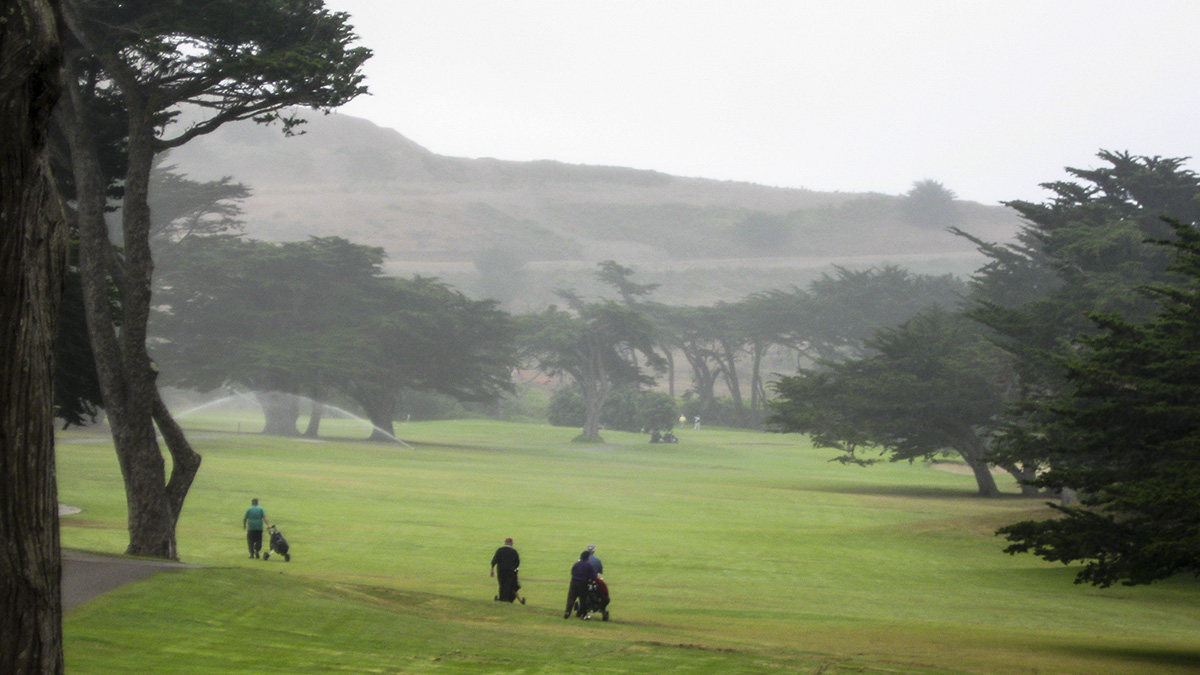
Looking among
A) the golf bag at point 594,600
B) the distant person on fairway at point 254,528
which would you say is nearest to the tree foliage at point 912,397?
the distant person on fairway at point 254,528

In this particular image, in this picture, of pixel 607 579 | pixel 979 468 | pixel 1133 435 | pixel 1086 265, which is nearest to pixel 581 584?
pixel 607 579

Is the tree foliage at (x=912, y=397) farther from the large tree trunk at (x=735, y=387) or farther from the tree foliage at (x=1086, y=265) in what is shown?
the large tree trunk at (x=735, y=387)

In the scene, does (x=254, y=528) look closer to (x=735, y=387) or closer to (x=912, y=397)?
(x=912, y=397)

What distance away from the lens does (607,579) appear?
25.8 m

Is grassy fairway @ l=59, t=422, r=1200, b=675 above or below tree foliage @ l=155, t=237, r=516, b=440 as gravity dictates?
below

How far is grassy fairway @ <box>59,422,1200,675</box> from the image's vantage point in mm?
14539

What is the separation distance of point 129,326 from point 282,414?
210ft

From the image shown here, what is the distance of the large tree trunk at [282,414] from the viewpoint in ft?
276

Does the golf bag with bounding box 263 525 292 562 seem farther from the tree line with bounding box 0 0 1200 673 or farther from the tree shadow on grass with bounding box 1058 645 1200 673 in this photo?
the tree shadow on grass with bounding box 1058 645 1200 673

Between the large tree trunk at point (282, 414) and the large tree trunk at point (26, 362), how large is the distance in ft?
257

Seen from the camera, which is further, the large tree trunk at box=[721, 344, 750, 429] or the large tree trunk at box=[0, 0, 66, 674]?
the large tree trunk at box=[721, 344, 750, 429]

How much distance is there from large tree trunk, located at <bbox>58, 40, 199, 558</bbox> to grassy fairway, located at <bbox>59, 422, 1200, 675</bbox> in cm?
250

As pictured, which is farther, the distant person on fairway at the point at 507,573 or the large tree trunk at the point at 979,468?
the large tree trunk at the point at 979,468

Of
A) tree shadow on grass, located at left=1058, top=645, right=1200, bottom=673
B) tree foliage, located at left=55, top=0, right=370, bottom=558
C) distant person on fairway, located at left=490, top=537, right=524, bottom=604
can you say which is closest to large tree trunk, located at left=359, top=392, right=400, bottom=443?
tree foliage, located at left=55, top=0, right=370, bottom=558
